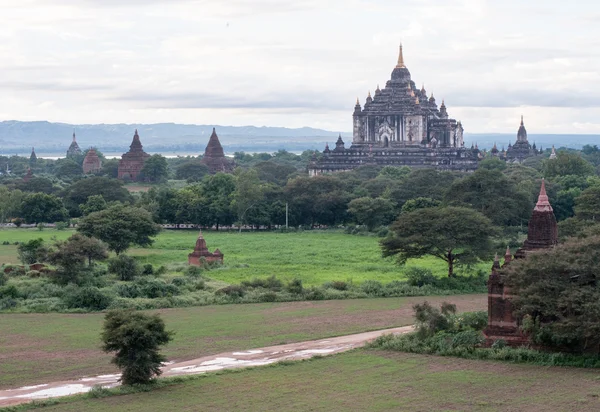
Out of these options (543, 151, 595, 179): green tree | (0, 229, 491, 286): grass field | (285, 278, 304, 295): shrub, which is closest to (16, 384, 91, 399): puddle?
(285, 278, 304, 295): shrub

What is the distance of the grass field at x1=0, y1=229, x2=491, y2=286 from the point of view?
211 feet

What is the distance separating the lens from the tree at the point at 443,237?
60625 millimetres

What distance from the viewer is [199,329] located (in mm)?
45562

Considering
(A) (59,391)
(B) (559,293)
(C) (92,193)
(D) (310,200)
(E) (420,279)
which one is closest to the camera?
(A) (59,391)

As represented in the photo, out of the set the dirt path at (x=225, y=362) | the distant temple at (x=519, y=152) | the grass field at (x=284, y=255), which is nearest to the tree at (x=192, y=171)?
the distant temple at (x=519, y=152)

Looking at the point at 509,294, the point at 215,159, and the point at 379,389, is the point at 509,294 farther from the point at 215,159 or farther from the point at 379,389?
the point at 215,159

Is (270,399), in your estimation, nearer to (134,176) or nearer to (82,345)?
(82,345)

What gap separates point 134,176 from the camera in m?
155

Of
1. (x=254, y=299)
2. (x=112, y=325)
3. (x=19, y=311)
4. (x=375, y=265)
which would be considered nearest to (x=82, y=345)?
(x=112, y=325)

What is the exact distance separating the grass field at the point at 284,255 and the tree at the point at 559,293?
74.1 ft

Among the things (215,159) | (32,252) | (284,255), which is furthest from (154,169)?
(32,252)

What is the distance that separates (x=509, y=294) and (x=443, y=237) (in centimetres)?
2127

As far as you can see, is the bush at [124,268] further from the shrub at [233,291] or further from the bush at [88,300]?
the bush at [88,300]

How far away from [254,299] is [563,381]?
21.6 meters
